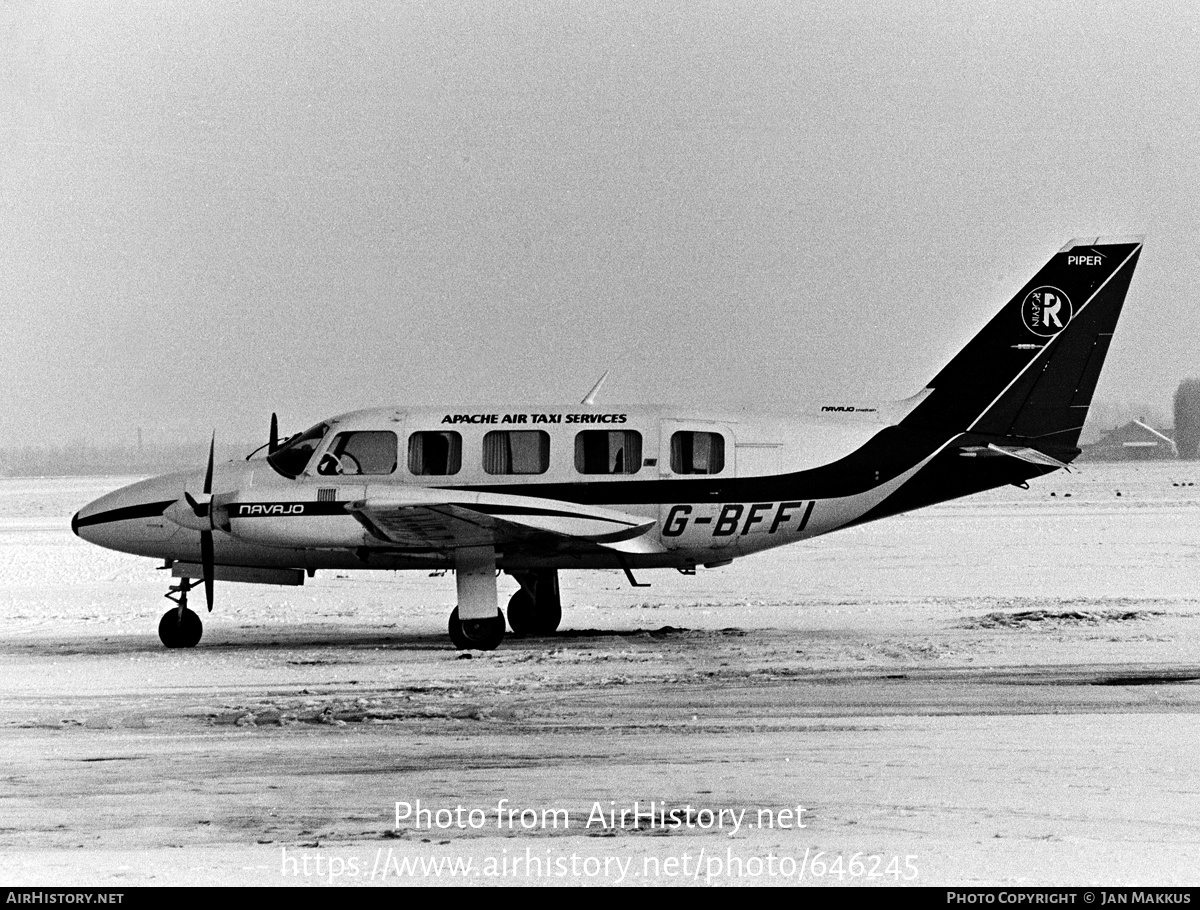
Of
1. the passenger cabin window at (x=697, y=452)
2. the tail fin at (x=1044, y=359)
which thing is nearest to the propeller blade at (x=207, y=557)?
the passenger cabin window at (x=697, y=452)

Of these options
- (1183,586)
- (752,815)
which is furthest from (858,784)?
(1183,586)

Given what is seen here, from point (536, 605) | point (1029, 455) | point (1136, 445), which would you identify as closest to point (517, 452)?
point (536, 605)

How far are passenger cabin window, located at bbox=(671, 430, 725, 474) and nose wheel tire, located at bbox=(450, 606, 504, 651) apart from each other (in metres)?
3.22

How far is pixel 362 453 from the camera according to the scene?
20.4 meters

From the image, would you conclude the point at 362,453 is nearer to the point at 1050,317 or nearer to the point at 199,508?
the point at 199,508

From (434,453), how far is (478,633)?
273cm

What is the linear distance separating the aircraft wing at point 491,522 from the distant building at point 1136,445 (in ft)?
368

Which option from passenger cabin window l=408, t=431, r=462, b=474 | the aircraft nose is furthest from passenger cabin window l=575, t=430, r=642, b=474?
the aircraft nose

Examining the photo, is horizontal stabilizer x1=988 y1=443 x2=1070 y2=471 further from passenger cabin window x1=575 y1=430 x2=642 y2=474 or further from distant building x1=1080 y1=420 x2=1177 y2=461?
distant building x1=1080 y1=420 x2=1177 y2=461

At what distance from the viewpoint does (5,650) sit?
19734 mm

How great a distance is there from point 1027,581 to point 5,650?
17334 mm

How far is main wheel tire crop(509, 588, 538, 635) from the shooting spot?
842 inches

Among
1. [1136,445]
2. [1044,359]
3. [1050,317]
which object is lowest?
[1136,445]

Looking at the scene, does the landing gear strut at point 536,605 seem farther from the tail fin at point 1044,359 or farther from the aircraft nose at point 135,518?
the tail fin at point 1044,359
